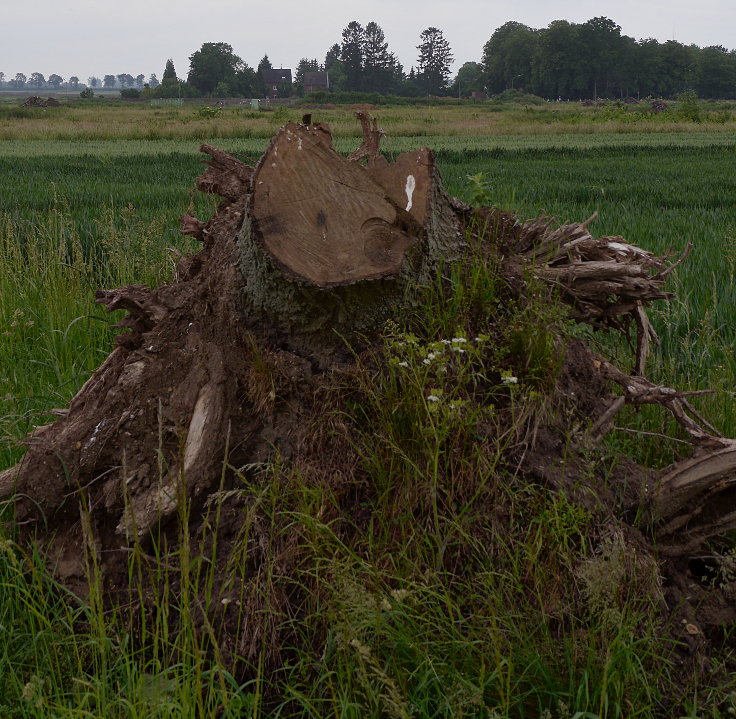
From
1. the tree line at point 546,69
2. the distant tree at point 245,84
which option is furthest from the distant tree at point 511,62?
the distant tree at point 245,84

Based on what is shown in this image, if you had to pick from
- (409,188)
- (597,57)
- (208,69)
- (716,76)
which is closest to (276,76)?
(208,69)

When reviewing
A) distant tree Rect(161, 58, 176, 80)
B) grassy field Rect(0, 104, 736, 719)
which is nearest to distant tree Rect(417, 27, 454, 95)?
distant tree Rect(161, 58, 176, 80)

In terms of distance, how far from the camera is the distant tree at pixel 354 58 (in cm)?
12244

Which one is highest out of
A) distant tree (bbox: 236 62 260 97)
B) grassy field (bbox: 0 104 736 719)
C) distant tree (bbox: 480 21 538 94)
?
distant tree (bbox: 480 21 538 94)

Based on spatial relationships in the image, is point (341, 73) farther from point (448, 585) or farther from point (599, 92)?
point (448, 585)

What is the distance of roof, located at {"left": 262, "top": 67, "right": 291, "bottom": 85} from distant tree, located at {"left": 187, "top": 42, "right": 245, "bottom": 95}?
8329mm

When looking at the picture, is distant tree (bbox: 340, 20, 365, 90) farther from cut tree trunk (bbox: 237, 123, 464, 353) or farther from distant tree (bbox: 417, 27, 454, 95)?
cut tree trunk (bbox: 237, 123, 464, 353)

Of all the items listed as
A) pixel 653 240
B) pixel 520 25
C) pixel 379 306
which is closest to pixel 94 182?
pixel 653 240

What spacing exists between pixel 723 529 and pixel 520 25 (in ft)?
570

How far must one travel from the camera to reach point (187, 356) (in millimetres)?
2646

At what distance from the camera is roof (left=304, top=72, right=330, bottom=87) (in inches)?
5039

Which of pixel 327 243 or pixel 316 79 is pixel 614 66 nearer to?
pixel 316 79

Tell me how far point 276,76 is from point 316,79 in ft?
24.4

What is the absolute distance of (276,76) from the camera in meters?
130
